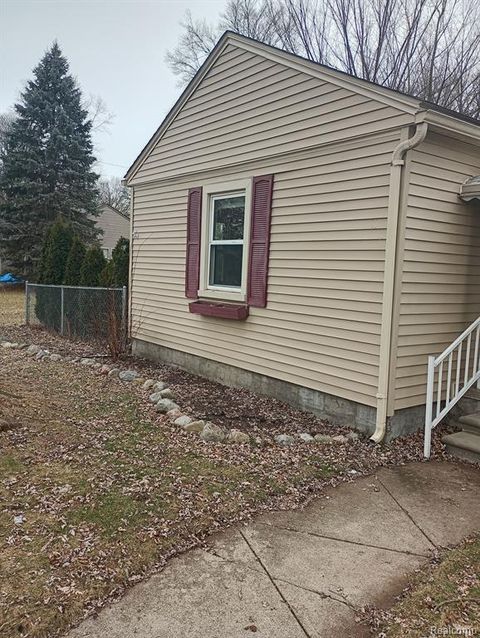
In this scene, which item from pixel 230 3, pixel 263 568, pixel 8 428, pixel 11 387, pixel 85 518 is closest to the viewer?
pixel 263 568

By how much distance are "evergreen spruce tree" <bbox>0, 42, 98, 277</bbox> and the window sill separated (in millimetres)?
17046

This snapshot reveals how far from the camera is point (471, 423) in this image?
4383 mm

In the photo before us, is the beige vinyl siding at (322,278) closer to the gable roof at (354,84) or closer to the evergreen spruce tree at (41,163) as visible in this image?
the gable roof at (354,84)

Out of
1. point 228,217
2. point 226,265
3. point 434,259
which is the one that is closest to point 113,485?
point 434,259

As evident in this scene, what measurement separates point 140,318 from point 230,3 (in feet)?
52.0

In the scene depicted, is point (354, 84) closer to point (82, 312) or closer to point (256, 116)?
point (256, 116)

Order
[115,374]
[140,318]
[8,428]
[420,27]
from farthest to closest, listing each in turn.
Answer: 1. [420,27]
2. [140,318]
3. [115,374]
4. [8,428]

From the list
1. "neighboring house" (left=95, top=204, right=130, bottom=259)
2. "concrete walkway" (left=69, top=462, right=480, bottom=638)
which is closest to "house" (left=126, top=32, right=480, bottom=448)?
"concrete walkway" (left=69, top=462, right=480, bottom=638)

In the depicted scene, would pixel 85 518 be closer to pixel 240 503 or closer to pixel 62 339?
pixel 240 503

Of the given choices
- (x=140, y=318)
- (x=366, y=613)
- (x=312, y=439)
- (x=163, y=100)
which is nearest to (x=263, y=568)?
(x=366, y=613)

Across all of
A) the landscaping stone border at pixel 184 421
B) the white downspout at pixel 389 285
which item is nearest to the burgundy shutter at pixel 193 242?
the landscaping stone border at pixel 184 421

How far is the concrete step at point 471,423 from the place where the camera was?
4359 millimetres

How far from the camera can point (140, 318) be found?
852 centimetres

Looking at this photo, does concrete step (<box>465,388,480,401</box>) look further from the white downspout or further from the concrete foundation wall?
the white downspout
